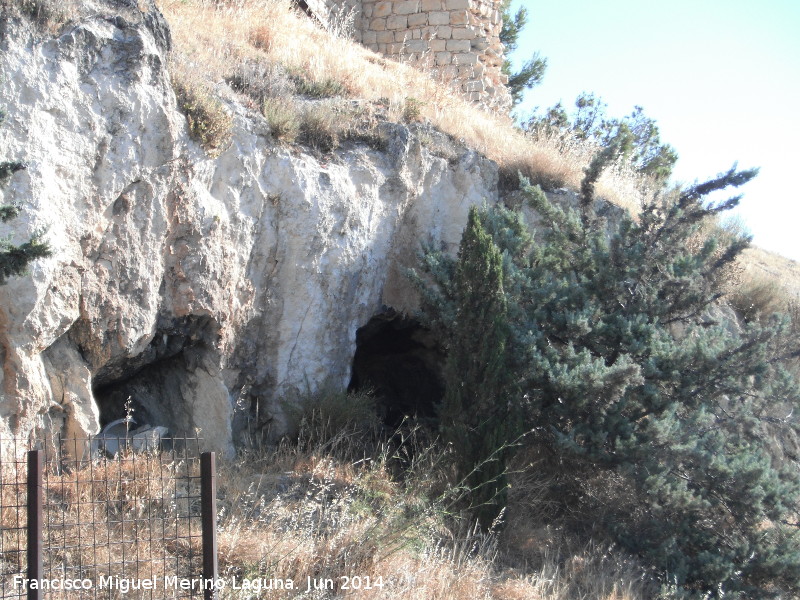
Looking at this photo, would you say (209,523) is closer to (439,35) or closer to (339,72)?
(339,72)

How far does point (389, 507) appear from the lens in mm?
6578

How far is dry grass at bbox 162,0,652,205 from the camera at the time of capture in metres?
9.59

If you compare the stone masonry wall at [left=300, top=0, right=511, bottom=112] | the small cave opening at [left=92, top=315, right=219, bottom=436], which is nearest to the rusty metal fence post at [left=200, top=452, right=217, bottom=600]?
the small cave opening at [left=92, top=315, right=219, bottom=436]

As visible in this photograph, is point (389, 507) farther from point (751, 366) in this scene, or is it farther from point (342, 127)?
point (342, 127)

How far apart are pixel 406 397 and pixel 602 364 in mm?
2991

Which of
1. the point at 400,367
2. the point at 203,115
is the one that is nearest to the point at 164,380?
the point at 203,115

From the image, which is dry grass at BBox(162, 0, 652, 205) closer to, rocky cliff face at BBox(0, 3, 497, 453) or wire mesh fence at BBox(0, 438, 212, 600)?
rocky cliff face at BBox(0, 3, 497, 453)

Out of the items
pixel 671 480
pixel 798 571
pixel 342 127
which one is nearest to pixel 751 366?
pixel 671 480

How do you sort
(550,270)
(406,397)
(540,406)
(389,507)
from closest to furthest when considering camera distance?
(389,507)
(540,406)
(550,270)
(406,397)

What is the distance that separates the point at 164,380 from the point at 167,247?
4.56 feet

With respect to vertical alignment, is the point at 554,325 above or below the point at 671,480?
above

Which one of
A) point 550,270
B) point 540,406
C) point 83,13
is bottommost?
point 540,406

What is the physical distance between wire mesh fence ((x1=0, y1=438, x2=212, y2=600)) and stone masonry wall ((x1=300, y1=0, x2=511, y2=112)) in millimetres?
9996

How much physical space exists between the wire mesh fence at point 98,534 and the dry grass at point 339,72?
4271mm
